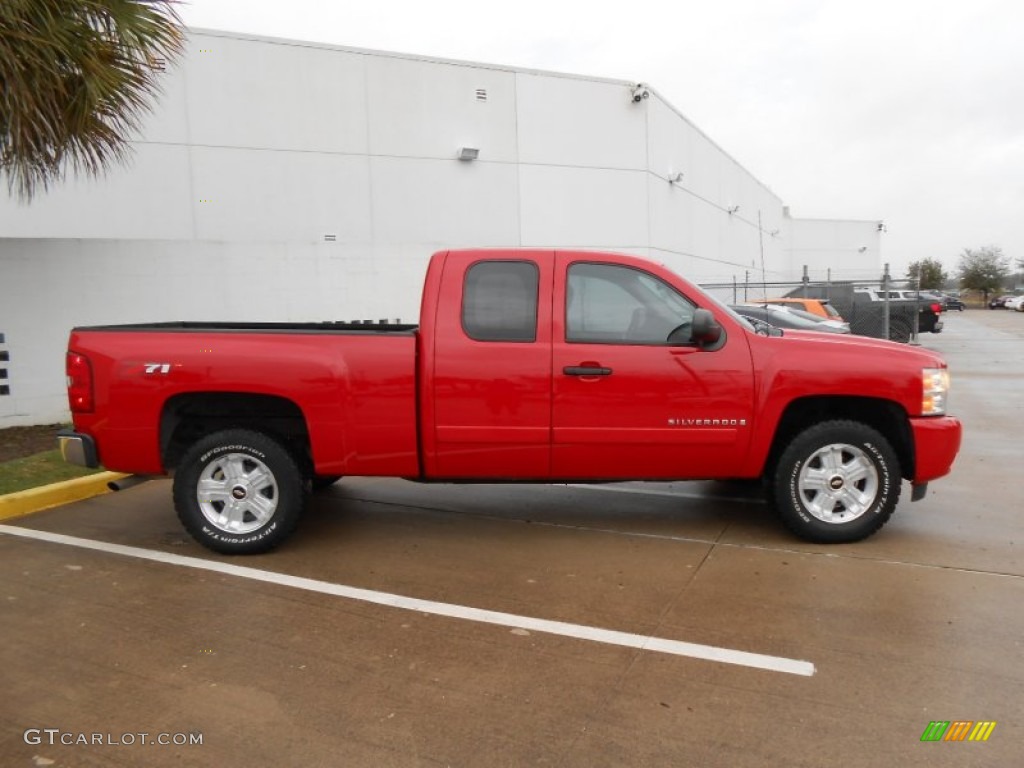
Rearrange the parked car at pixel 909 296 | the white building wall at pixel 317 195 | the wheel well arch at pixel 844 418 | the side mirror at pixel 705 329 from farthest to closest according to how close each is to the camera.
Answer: the parked car at pixel 909 296 < the white building wall at pixel 317 195 < the wheel well arch at pixel 844 418 < the side mirror at pixel 705 329

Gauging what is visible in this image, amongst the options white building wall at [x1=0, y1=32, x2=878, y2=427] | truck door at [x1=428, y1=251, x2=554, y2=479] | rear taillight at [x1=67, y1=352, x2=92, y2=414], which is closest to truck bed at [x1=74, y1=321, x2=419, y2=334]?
rear taillight at [x1=67, y1=352, x2=92, y2=414]

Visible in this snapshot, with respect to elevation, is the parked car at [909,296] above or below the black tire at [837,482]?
above

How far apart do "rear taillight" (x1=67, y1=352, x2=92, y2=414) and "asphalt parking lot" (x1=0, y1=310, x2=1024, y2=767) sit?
40.2 inches

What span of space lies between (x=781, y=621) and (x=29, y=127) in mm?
6670

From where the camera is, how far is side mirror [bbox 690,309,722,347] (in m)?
4.70

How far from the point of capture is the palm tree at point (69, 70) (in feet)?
18.8

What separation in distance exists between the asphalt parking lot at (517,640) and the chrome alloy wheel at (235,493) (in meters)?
0.28

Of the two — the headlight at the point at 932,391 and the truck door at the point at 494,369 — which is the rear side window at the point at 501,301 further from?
the headlight at the point at 932,391

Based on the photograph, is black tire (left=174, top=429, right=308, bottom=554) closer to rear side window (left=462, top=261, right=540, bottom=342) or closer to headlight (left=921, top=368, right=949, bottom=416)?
rear side window (left=462, top=261, right=540, bottom=342)

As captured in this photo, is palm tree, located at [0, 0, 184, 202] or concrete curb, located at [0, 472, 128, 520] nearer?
palm tree, located at [0, 0, 184, 202]

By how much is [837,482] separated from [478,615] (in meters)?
2.56

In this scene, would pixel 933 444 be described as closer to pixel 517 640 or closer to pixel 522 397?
pixel 522 397

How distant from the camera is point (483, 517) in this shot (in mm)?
5957

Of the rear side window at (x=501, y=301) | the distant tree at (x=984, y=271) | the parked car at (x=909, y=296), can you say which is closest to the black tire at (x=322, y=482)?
the rear side window at (x=501, y=301)
